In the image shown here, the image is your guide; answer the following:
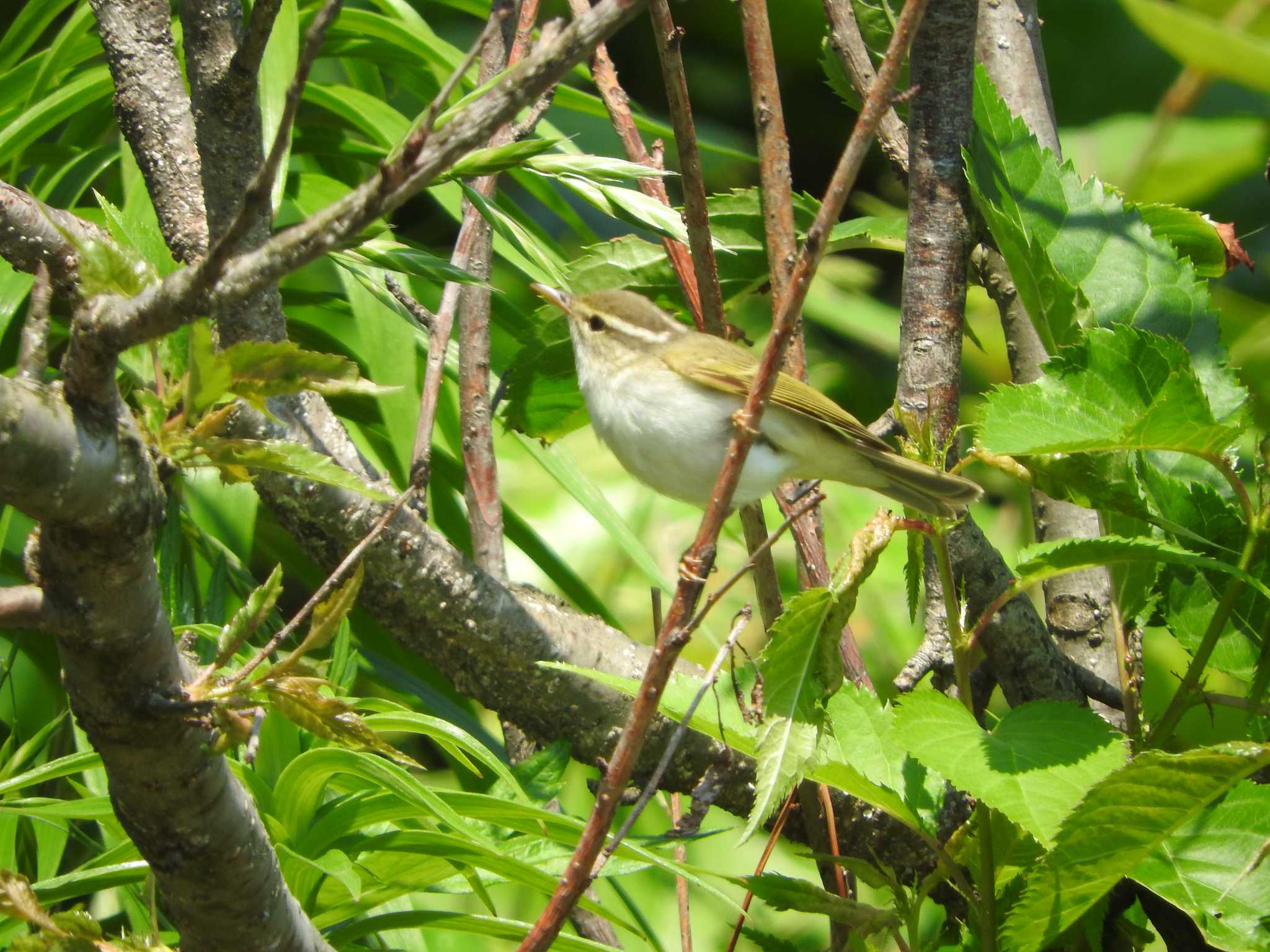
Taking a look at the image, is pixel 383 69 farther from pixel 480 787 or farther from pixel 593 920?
pixel 593 920

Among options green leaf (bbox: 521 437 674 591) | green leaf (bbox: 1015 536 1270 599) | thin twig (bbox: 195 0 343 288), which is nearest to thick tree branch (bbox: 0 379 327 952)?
thin twig (bbox: 195 0 343 288)

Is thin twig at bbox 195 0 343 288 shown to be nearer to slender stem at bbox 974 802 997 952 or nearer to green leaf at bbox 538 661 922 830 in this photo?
green leaf at bbox 538 661 922 830

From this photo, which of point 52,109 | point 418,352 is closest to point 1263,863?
point 418,352

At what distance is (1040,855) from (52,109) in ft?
5.65

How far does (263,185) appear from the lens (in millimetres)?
541

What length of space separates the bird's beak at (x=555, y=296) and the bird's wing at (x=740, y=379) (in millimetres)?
203

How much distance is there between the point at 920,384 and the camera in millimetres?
1539

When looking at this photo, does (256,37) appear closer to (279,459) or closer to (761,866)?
(279,459)

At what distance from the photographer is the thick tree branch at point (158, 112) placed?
1.49 meters

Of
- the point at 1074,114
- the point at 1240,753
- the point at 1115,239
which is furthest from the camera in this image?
the point at 1074,114

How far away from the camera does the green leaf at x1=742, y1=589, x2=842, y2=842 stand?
3.22ft

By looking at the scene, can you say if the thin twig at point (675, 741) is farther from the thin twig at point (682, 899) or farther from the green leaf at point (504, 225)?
the green leaf at point (504, 225)

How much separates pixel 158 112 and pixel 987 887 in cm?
134

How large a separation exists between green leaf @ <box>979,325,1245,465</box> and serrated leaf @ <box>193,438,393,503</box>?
0.60 m
